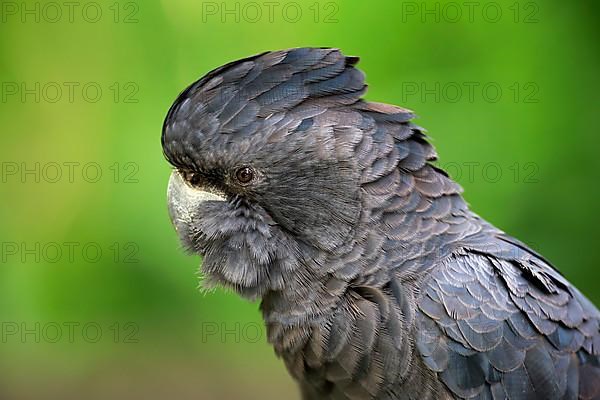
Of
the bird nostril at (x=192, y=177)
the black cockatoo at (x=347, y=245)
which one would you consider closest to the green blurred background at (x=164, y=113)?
the bird nostril at (x=192, y=177)

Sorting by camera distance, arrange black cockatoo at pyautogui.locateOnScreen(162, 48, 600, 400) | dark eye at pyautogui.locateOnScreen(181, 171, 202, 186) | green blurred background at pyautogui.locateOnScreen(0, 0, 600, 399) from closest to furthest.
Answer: black cockatoo at pyautogui.locateOnScreen(162, 48, 600, 400) < dark eye at pyautogui.locateOnScreen(181, 171, 202, 186) < green blurred background at pyautogui.locateOnScreen(0, 0, 600, 399)

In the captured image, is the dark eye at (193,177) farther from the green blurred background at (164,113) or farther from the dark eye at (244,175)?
the green blurred background at (164,113)

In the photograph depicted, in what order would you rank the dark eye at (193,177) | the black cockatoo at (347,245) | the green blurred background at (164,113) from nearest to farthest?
the black cockatoo at (347,245)
the dark eye at (193,177)
the green blurred background at (164,113)

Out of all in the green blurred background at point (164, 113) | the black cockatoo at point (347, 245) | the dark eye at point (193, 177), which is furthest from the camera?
the green blurred background at point (164, 113)

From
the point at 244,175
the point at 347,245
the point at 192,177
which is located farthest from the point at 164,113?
the point at 347,245

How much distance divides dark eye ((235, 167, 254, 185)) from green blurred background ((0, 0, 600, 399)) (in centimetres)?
169

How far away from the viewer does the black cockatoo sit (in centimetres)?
262

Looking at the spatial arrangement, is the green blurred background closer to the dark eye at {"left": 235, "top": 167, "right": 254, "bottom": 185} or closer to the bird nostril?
the bird nostril

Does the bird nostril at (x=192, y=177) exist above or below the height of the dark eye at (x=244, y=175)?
below

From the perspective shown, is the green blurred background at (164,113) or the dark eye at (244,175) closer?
the dark eye at (244,175)

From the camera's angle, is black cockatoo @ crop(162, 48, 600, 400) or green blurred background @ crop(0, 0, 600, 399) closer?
black cockatoo @ crop(162, 48, 600, 400)

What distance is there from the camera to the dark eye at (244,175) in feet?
8.70

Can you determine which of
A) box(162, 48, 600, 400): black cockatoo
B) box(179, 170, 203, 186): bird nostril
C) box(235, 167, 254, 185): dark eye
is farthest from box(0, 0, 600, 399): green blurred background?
box(235, 167, 254, 185): dark eye

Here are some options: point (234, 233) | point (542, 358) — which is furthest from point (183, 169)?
point (542, 358)
